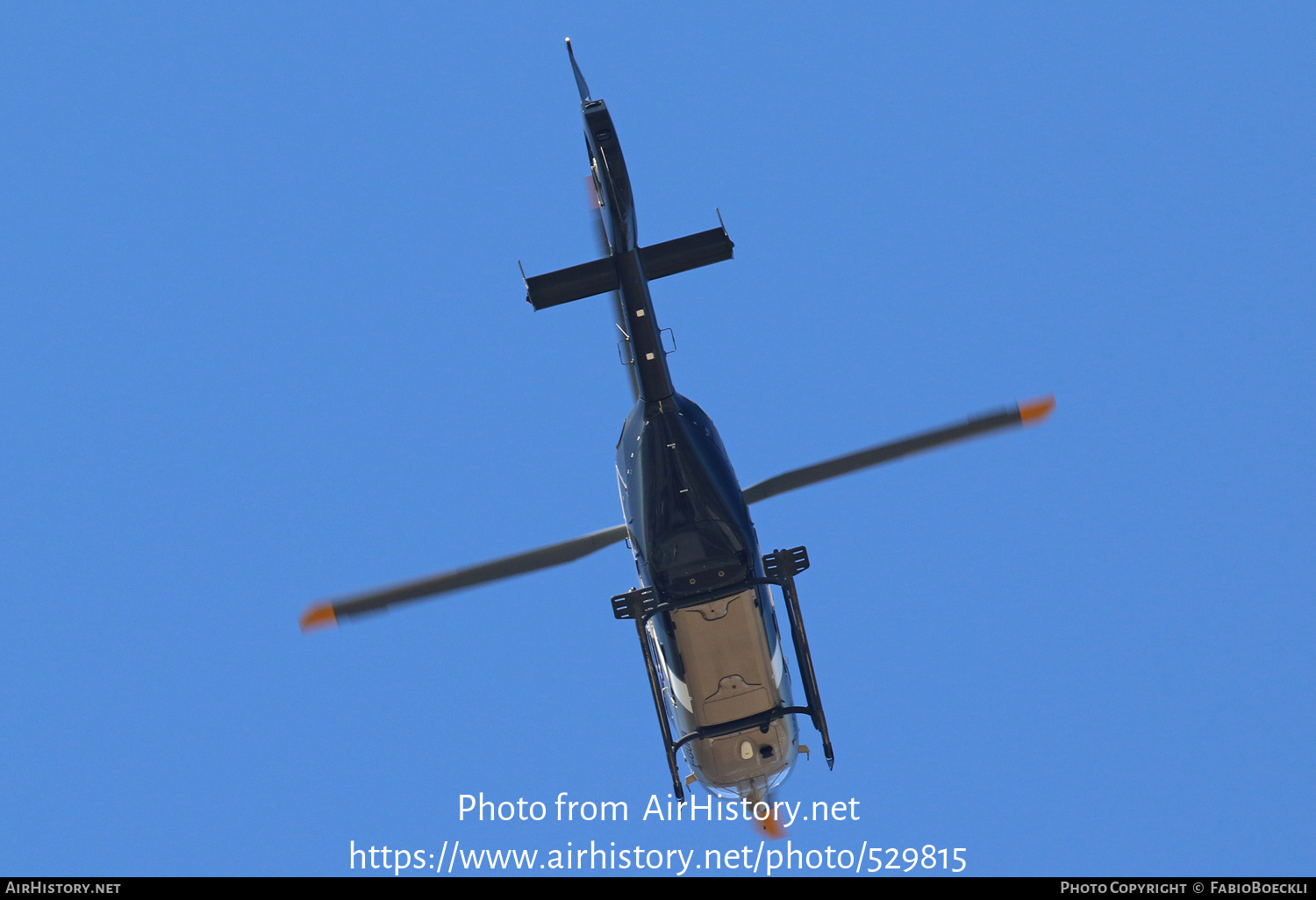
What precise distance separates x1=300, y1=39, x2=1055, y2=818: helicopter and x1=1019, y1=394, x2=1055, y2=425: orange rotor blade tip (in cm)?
2

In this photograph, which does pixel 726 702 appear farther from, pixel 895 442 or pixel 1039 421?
pixel 1039 421

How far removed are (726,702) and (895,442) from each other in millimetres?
4660

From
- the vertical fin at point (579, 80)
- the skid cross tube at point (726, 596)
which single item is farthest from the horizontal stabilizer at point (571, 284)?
the skid cross tube at point (726, 596)

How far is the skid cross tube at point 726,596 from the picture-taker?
60.0ft

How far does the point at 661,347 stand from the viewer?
20.2 metres

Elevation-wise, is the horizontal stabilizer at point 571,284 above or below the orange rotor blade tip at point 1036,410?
above

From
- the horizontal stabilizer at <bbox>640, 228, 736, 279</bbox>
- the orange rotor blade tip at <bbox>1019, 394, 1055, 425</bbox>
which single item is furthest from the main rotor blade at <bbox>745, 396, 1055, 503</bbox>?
the horizontal stabilizer at <bbox>640, 228, 736, 279</bbox>

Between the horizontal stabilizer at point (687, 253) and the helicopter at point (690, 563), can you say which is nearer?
the helicopter at point (690, 563)

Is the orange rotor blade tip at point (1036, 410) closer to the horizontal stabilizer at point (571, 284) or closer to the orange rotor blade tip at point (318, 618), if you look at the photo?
the horizontal stabilizer at point (571, 284)

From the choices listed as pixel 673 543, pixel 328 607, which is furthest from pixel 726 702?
pixel 328 607

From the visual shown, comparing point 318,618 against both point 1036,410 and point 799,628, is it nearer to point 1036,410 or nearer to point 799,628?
point 799,628

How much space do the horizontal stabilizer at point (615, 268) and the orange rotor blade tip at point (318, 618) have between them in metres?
5.75

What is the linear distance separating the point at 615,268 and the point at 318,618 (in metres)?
7.12

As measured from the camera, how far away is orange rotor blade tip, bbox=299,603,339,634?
18453 mm
